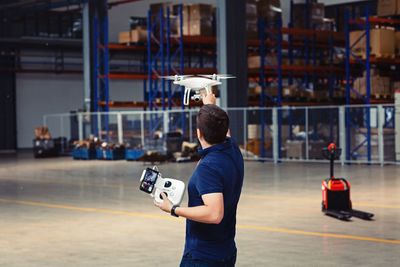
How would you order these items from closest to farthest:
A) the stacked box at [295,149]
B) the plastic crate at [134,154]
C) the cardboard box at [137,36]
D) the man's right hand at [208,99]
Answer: the man's right hand at [208,99] < the stacked box at [295,149] < the plastic crate at [134,154] < the cardboard box at [137,36]

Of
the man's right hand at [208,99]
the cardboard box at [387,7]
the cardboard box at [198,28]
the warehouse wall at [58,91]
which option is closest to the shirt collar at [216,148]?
the man's right hand at [208,99]

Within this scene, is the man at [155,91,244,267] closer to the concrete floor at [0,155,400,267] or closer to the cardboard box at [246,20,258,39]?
the concrete floor at [0,155,400,267]

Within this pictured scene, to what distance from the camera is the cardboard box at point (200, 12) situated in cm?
2798

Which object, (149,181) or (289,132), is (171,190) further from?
(289,132)

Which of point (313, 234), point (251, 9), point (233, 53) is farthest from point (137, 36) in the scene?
point (313, 234)

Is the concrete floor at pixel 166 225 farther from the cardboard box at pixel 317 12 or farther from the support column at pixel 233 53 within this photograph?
the cardboard box at pixel 317 12

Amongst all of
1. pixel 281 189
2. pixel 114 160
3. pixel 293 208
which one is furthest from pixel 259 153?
pixel 293 208

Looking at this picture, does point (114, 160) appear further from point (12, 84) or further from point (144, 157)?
point (12, 84)

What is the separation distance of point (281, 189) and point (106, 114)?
14.5 metres

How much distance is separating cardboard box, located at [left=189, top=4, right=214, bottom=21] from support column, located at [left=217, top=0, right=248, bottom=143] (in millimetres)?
2887

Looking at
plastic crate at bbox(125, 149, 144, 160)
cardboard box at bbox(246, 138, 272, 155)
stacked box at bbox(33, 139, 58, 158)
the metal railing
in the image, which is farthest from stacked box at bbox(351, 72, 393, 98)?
stacked box at bbox(33, 139, 58, 158)

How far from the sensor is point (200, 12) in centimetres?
2798

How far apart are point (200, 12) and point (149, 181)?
24.3m

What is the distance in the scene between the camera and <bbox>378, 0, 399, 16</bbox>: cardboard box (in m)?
25.2
